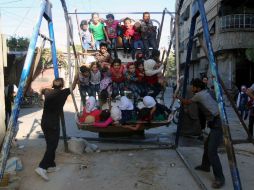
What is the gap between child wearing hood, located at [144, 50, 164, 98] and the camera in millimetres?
7387

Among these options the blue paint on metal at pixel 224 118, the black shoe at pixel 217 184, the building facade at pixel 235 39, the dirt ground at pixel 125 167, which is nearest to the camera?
the blue paint on metal at pixel 224 118

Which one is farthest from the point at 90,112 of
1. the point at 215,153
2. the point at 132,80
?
the point at 215,153

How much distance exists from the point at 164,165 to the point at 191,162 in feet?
1.81

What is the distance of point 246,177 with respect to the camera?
568cm

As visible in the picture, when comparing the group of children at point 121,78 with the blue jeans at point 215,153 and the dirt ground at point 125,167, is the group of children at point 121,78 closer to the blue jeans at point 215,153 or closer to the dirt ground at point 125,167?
the dirt ground at point 125,167

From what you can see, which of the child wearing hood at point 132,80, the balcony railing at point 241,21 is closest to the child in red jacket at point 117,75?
the child wearing hood at point 132,80

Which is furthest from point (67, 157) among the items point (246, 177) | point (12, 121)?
point (246, 177)

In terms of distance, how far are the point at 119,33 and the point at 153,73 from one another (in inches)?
76.9

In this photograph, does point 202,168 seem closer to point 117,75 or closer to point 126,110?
point 126,110

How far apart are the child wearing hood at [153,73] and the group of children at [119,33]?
136 cm

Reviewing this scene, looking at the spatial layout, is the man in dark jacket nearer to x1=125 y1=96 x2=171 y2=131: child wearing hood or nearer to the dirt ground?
the dirt ground

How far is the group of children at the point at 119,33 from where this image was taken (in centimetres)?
882

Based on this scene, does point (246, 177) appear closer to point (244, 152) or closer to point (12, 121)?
point (244, 152)

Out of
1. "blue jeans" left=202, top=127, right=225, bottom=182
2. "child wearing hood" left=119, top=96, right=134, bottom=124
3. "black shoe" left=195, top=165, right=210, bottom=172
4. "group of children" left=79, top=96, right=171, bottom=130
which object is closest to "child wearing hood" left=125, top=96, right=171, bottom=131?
"group of children" left=79, top=96, right=171, bottom=130
